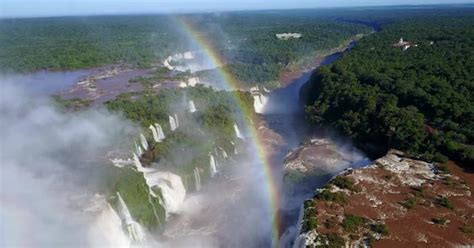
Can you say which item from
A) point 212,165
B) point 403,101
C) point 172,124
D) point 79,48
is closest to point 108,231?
point 212,165

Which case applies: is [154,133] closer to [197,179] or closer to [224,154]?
[224,154]

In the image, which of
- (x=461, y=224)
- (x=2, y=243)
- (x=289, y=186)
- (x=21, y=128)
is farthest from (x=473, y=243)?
(x=21, y=128)

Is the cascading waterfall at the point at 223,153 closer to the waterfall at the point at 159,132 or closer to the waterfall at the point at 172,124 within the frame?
the waterfall at the point at 159,132

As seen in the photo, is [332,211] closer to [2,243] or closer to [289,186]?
[289,186]

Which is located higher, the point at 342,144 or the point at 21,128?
the point at 21,128

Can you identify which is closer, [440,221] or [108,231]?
[440,221]

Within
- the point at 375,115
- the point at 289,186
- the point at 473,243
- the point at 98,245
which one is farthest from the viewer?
the point at 375,115
